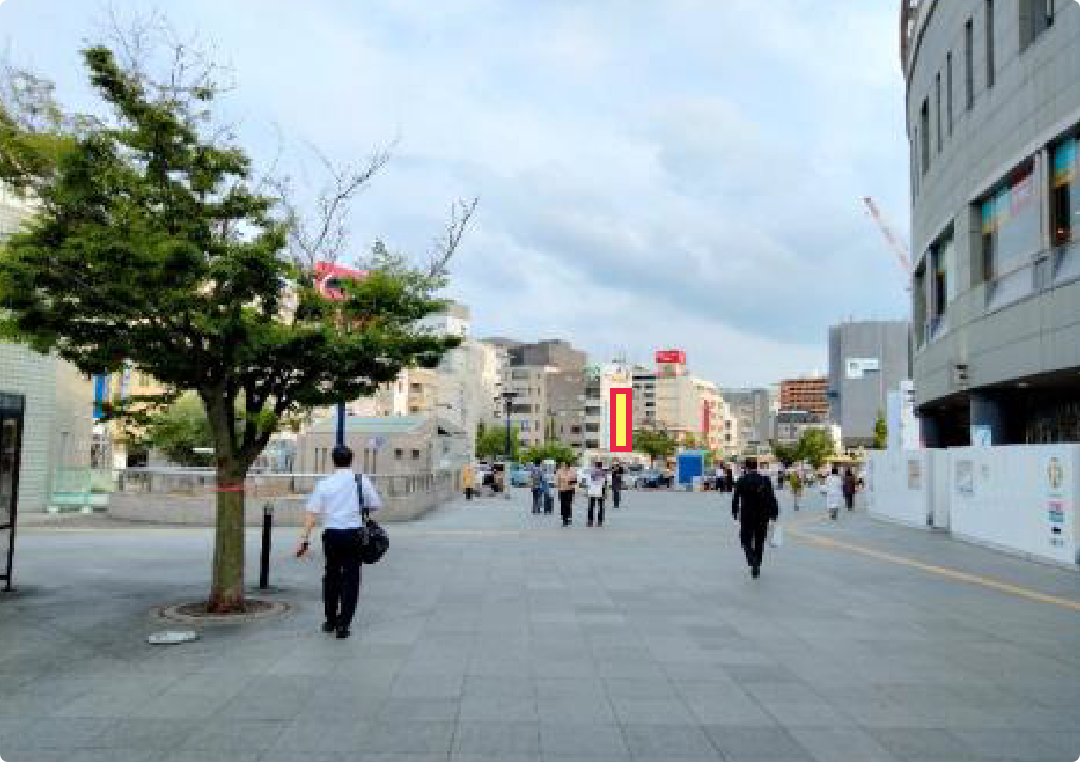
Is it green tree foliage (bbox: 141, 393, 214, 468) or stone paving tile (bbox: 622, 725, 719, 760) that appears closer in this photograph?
stone paving tile (bbox: 622, 725, 719, 760)

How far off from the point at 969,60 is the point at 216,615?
2470cm

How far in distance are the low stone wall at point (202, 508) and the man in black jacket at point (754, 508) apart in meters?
11.8

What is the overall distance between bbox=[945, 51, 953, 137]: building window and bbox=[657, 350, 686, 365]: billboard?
128 m

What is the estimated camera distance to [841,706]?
624 cm

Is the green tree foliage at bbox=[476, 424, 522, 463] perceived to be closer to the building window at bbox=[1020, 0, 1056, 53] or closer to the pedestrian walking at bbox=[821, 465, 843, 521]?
the pedestrian walking at bbox=[821, 465, 843, 521]

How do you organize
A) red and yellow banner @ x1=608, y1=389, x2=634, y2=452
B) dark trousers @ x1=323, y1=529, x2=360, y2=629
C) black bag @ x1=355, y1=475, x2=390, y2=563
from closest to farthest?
dark trousers @ x1=323, y1=529, x2=360, y2=629 → black bag @ x1=355, y1=475, x2=390, y2=563 → red and yellow banner @ x1=608, y1=389, x2=634, y2=452

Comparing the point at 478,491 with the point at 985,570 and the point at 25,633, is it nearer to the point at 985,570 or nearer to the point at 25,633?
the point at 985,570

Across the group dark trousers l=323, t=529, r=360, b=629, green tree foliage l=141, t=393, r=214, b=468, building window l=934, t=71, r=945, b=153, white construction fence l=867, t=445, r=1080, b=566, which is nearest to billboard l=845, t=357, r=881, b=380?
building window l=934, t=71, r=945, b=153

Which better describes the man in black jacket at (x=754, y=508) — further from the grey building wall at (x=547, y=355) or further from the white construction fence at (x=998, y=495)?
the grey building wall at (x=547, y=355)

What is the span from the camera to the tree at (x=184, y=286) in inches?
352

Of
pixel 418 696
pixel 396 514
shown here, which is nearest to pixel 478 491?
pixel 396 514

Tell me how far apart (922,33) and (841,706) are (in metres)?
30.4

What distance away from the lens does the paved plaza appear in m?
5.40

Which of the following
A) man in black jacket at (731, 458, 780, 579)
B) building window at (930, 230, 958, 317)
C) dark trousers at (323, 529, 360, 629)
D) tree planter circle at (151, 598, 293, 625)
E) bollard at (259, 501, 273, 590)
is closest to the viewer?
dark trousers at (323, 529, 360, 629)
